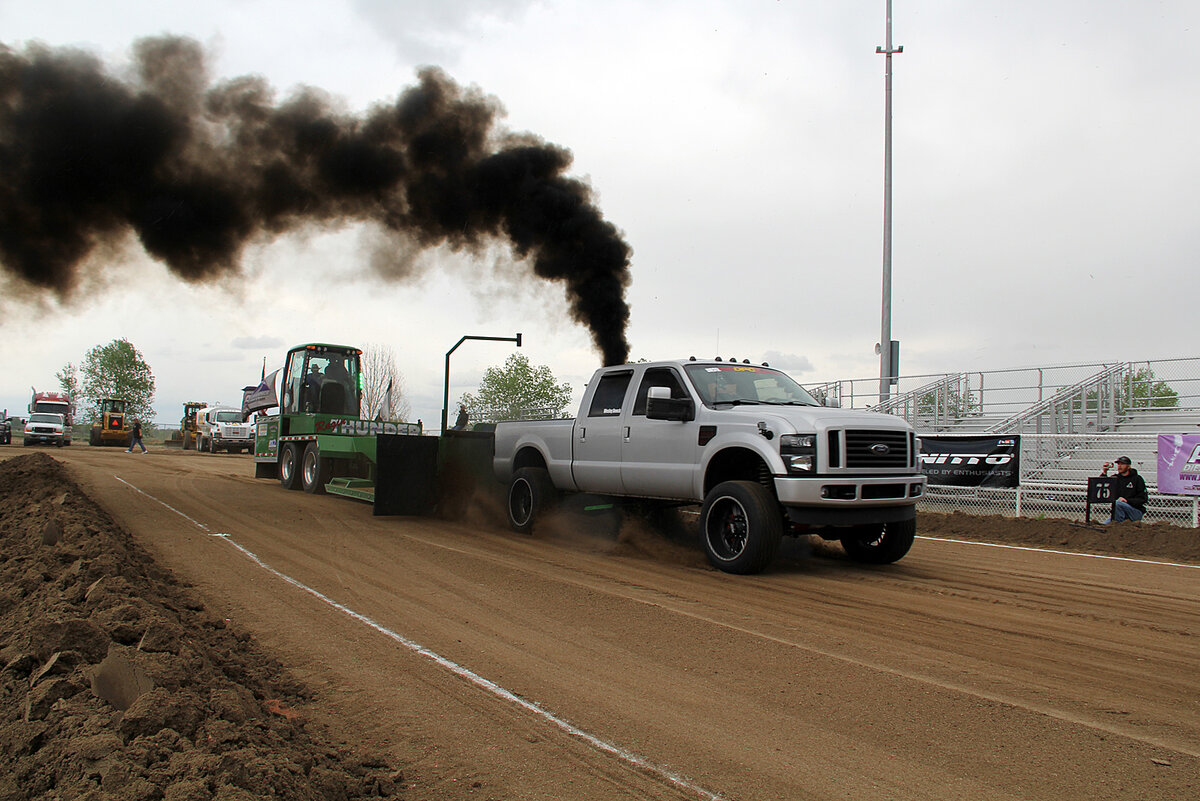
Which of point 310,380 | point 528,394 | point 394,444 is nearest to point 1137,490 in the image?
point 394,444

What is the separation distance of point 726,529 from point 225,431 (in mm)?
38129

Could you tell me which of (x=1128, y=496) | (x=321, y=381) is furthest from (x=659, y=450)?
(x=321, y=381)

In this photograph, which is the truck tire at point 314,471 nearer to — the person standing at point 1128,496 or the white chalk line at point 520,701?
the white chalk line at point 520,701

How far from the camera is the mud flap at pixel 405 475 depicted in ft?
40.9

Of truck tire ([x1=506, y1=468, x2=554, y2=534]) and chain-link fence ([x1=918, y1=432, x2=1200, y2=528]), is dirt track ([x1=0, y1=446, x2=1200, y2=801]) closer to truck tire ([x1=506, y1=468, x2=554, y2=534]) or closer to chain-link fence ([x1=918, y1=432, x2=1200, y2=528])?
truck tire ([x1=506, y1=468, x2=554, y2=534])

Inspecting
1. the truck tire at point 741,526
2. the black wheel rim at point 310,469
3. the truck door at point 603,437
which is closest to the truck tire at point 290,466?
the black wheel rim at point 310,469

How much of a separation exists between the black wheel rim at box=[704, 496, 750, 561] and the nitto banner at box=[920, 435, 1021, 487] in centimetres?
753

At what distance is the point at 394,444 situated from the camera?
41.0ft

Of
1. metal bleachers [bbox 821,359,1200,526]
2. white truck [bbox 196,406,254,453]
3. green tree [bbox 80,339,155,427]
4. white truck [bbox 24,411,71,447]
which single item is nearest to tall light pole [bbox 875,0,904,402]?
metal bleachers [bbox 821,359,1200,526]

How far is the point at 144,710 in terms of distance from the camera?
3.26 metres

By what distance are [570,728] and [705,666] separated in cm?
130

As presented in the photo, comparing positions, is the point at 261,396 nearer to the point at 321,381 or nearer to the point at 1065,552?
the point at 321,381

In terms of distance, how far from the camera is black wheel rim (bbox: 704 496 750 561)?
8.04m

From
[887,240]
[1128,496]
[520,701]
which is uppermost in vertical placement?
[887,240]
